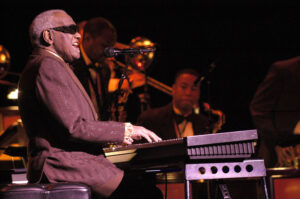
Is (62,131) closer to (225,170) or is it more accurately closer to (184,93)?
(225,170)

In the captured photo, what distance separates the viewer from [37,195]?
2.07 m

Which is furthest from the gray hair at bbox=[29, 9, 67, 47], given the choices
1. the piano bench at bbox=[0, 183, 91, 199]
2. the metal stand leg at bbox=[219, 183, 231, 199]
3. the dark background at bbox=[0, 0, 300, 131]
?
the dark background at bbox=[0, 0, 300, 131]

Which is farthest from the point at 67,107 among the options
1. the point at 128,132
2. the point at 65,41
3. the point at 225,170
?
the point at 225,170

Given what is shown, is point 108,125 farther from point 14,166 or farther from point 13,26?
point 13,26

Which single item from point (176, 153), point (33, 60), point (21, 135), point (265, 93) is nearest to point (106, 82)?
point (21, 135)

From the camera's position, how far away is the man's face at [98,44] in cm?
Result: 472

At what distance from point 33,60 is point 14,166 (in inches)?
68.9

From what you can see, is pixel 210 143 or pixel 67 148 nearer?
pixel 210 143

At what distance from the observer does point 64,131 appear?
225cm

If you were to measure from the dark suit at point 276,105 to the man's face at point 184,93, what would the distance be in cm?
94

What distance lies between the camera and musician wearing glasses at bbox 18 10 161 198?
7.38ft

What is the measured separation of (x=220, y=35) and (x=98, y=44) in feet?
9.66

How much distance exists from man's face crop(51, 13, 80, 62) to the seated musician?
264cm

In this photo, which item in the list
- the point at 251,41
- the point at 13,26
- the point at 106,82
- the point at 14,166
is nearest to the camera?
the point at 14,166
